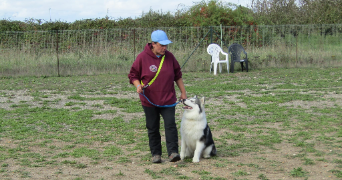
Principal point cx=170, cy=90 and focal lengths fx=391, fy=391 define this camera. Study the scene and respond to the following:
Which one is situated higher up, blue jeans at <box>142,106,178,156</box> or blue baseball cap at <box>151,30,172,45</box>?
blue baseball cap at <box>151,30,172,45</box>

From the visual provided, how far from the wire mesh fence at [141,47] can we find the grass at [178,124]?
360 centimetres

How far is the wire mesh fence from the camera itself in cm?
1658

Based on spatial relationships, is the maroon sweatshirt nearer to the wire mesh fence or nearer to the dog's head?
the dog's head

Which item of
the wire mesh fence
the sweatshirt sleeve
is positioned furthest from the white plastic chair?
the sweatshirt sleeve

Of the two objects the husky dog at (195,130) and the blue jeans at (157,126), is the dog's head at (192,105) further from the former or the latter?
the blue jeans at (157,126)

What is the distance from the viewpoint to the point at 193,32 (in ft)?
59.2

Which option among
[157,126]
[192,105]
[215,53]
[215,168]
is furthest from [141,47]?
[215,168]

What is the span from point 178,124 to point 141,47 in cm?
1043

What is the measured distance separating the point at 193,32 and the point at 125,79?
485 cm

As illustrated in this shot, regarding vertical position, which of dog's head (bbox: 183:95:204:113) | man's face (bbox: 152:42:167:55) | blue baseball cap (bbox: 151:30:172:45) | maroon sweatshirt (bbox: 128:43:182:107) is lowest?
dog's head (bbox: 183:95:204:113)

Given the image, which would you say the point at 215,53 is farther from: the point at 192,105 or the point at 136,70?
the point at 136,70

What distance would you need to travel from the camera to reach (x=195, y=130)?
5.32 m

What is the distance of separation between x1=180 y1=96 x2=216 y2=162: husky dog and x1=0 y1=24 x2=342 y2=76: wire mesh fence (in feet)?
38.9

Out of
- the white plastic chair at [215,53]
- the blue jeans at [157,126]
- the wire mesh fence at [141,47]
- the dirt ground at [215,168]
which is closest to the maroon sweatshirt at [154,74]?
the blue jeans at [157,126]
